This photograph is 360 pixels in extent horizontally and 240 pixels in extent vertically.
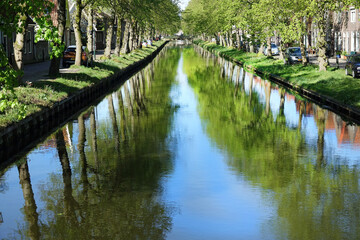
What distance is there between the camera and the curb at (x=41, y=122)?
16.5 m

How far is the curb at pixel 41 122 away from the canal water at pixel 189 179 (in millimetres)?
556

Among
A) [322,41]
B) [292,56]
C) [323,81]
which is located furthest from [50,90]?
[292,56]

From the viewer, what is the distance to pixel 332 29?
6875cm

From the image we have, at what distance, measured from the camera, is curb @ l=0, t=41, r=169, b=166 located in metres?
16.5

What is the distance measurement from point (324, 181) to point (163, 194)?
349cm

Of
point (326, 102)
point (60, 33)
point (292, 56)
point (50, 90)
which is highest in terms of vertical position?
point (60, 33)

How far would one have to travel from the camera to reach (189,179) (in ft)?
42.6

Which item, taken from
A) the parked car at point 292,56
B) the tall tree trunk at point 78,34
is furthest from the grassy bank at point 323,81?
the tall tree trunk at point 78,34

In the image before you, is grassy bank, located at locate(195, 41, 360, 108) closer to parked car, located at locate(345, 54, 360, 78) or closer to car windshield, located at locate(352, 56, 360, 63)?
parked car, located at locate(345, 54, 360, 78)

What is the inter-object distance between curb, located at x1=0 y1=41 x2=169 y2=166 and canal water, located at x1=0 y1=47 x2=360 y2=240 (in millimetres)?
556

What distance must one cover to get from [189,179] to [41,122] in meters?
9.27

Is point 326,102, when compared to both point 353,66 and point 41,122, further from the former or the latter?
point 41,122

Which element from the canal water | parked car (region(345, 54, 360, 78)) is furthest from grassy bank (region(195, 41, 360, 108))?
the canal water

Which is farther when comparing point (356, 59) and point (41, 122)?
point (356, 59)
